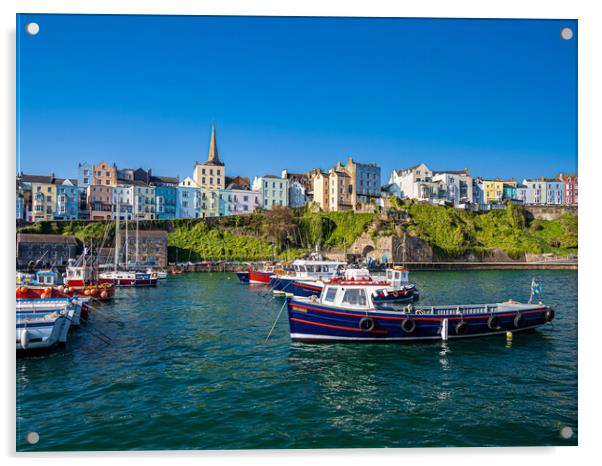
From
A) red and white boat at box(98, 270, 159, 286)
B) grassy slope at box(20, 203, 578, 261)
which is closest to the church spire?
grassy slope at box(20, 203, 578, 261)

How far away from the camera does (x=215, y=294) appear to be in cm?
2712

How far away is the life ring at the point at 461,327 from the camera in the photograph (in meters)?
13.4

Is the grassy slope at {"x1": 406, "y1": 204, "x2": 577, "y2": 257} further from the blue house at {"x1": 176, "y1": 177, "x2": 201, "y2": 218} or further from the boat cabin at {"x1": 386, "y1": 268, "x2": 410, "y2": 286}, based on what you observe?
the boat cabin at {"x1": 386, "y1": 268, "x2": 410, "y2": 286}

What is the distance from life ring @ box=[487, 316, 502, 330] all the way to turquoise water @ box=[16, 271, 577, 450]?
0.38m

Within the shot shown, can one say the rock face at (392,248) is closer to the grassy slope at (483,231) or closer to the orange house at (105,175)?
the grassy slope at (483,231)

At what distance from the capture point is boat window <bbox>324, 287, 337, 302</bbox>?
13.4 m

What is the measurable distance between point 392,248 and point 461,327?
41479 mm

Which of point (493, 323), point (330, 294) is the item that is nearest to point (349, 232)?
point (493, 323)

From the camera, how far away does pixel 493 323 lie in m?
13.9

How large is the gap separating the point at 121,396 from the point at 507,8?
30.3 ft

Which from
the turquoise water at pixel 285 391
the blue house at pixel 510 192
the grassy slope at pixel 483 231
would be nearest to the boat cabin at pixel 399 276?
the turquoise water at pixel 285 391

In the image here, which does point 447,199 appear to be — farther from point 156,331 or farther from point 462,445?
point 462,445

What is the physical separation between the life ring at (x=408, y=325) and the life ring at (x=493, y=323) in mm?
2539
